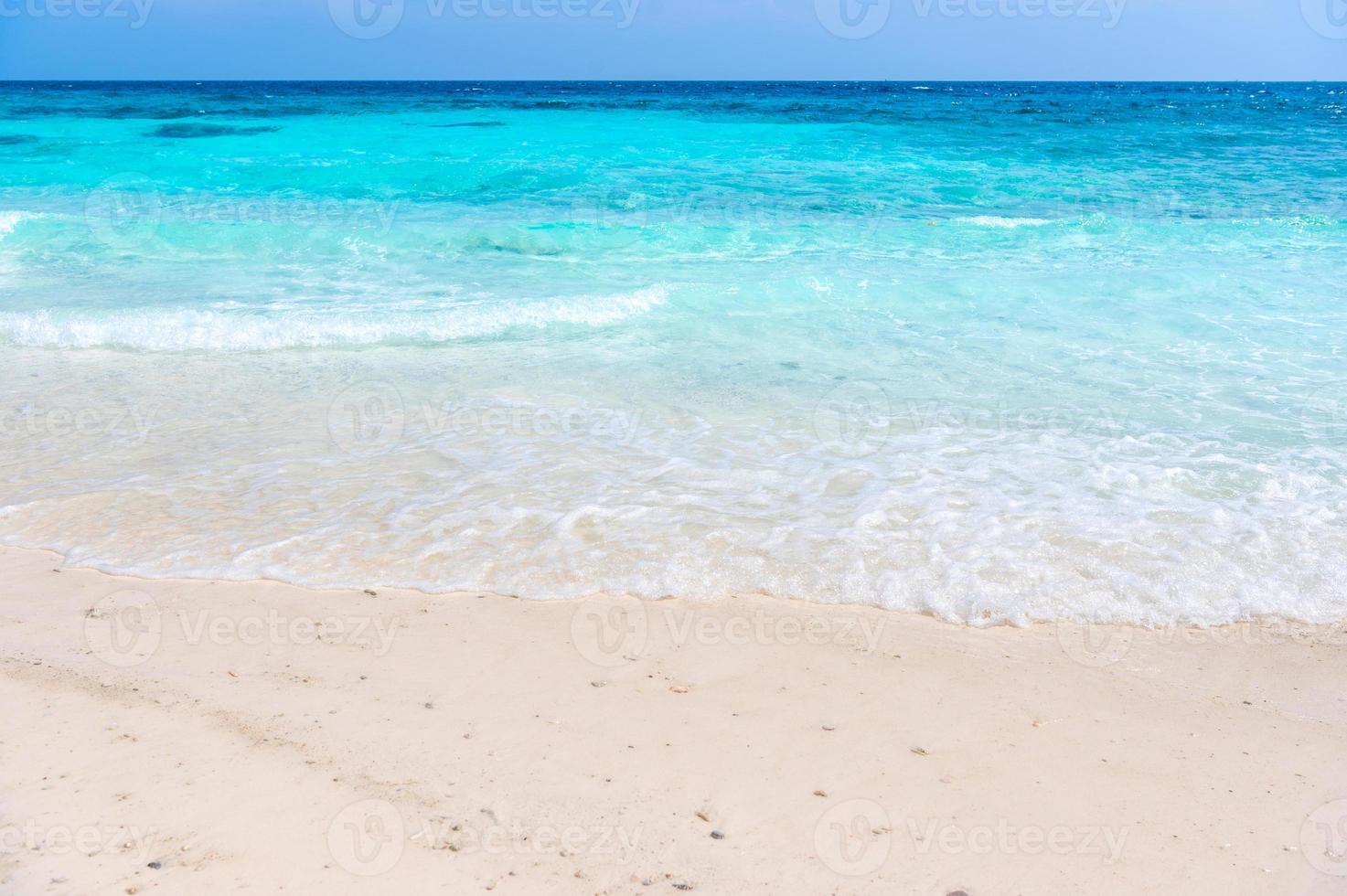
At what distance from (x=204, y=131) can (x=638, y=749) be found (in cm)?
3212

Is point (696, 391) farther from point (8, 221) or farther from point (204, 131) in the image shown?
point (204, 131)

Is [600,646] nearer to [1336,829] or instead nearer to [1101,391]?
[1336,829]

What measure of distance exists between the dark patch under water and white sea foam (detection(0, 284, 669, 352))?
72.6ft

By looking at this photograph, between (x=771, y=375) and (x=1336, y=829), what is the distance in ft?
17.7

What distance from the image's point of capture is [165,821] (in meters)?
3.11

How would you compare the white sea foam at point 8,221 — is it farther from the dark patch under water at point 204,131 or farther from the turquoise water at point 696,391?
the dark patch under water at point 204,131

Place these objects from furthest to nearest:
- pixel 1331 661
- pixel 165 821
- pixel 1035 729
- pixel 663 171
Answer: pixel 663 171 < pixel 1331 661 < pixel 1035 729 < pixel 165 821

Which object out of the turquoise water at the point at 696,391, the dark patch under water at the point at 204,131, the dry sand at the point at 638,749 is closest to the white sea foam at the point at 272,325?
the turquoise water at the point at 696,391

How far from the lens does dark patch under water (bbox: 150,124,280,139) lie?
28625mm

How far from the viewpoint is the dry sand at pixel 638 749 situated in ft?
9.95

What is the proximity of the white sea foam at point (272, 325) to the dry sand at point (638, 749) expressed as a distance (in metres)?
4.63

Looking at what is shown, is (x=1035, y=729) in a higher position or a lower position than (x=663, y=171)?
lower

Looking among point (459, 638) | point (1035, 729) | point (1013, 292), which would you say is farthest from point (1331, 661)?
point (1013, 292)

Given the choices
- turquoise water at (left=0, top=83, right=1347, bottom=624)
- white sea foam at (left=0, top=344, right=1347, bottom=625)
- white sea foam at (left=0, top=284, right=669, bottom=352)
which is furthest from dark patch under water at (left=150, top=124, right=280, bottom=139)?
white sea foam at (left=0, top=344, right=1347, bottom=625)
